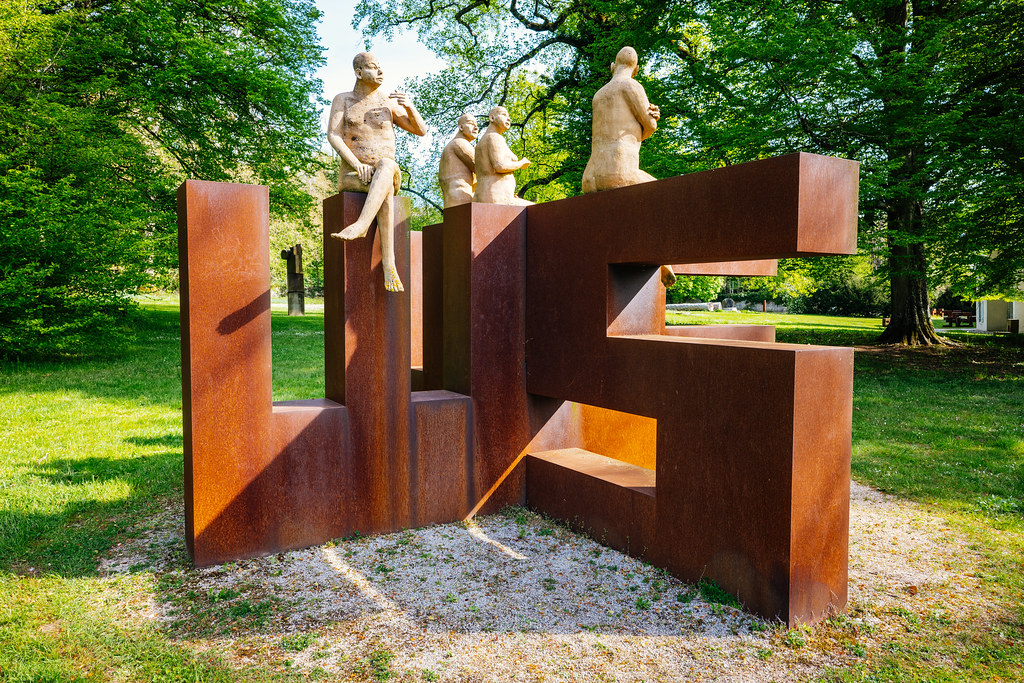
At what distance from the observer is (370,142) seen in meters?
5.45

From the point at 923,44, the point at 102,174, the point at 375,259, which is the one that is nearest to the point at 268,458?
the point at 375,259

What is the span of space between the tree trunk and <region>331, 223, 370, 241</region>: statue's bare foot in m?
13.3

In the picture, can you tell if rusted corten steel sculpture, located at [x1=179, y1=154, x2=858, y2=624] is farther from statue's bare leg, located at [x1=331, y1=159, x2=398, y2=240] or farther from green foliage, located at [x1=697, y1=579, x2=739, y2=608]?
statue's bare leg, located at [x1=331, y1=159, x2=398, y2=240]

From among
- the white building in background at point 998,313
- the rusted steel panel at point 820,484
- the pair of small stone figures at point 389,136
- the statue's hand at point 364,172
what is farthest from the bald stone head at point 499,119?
the white building in background at point 998,313

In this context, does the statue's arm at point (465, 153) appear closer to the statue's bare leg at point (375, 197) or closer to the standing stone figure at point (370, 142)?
the standing stone figure at point (370, 142)

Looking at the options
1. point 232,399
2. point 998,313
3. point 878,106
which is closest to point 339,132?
point 232,399

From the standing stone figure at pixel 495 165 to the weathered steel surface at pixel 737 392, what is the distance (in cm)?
182

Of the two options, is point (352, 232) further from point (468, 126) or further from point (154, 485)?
point (154, 485)

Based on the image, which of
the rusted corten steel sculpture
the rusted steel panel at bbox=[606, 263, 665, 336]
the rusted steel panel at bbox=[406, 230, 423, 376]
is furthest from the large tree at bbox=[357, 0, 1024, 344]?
the rusted steel panel at bbox=[606, 263, 665, 336]

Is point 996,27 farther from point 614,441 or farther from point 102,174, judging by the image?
point 102,174

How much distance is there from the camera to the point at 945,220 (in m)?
14.2

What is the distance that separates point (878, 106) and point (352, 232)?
14.1 metres

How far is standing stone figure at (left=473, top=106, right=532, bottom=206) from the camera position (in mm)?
6934

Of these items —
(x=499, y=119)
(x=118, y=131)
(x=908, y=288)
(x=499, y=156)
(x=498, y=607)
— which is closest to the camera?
(x=498, y=607)
